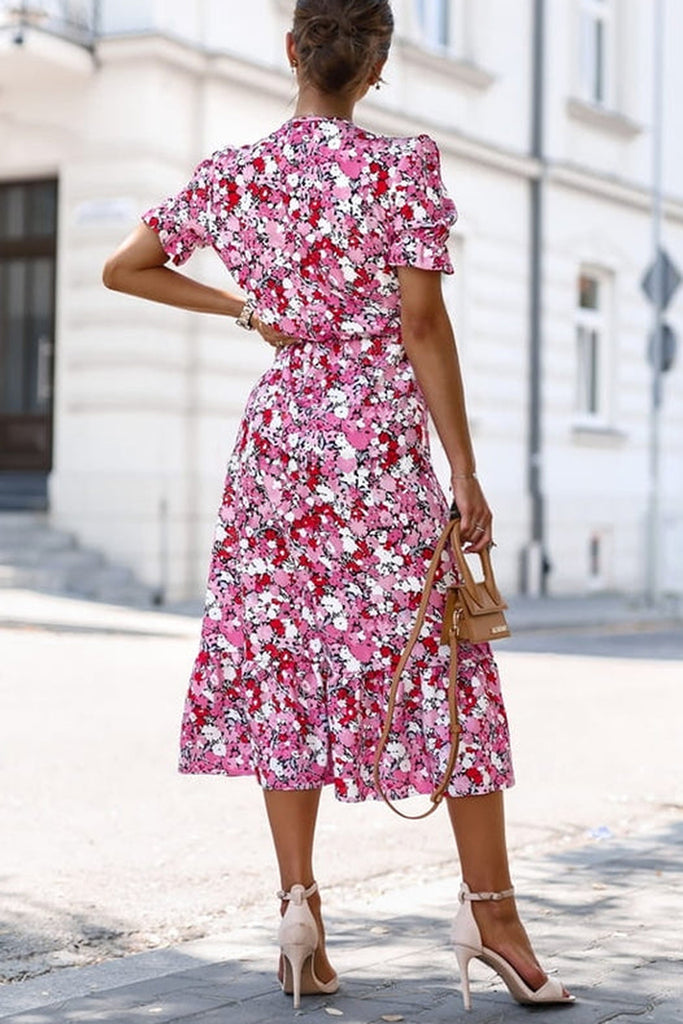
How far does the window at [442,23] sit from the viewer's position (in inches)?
771

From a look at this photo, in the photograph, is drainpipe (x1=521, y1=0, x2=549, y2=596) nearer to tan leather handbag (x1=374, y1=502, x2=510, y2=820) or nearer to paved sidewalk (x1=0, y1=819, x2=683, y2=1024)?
paved sidewalk (x1=0, y1=819, x2=683, y2=1024)

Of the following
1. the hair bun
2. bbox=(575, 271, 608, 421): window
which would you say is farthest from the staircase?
the hair bun

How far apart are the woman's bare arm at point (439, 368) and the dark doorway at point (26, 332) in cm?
1347

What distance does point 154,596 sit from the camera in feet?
51.1

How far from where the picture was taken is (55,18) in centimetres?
1586

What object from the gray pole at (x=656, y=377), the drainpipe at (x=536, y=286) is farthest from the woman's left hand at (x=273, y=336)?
the drainpipe at (x=536, y=286)

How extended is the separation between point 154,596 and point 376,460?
12.0m

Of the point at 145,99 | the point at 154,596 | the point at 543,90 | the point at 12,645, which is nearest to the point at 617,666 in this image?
the point at 12,645

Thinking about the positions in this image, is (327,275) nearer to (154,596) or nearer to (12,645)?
(12,645)

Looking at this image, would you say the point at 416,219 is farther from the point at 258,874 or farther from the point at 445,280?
the point at 445,280

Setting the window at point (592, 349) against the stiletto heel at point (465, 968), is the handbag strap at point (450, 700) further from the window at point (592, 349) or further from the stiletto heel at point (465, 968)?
the window at point (592, 349)

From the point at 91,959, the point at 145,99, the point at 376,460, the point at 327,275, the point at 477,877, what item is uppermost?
the point at 145,99

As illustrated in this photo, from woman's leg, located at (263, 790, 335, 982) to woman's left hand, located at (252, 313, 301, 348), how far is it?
33.9 inches

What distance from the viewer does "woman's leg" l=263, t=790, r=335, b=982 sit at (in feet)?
12.1
